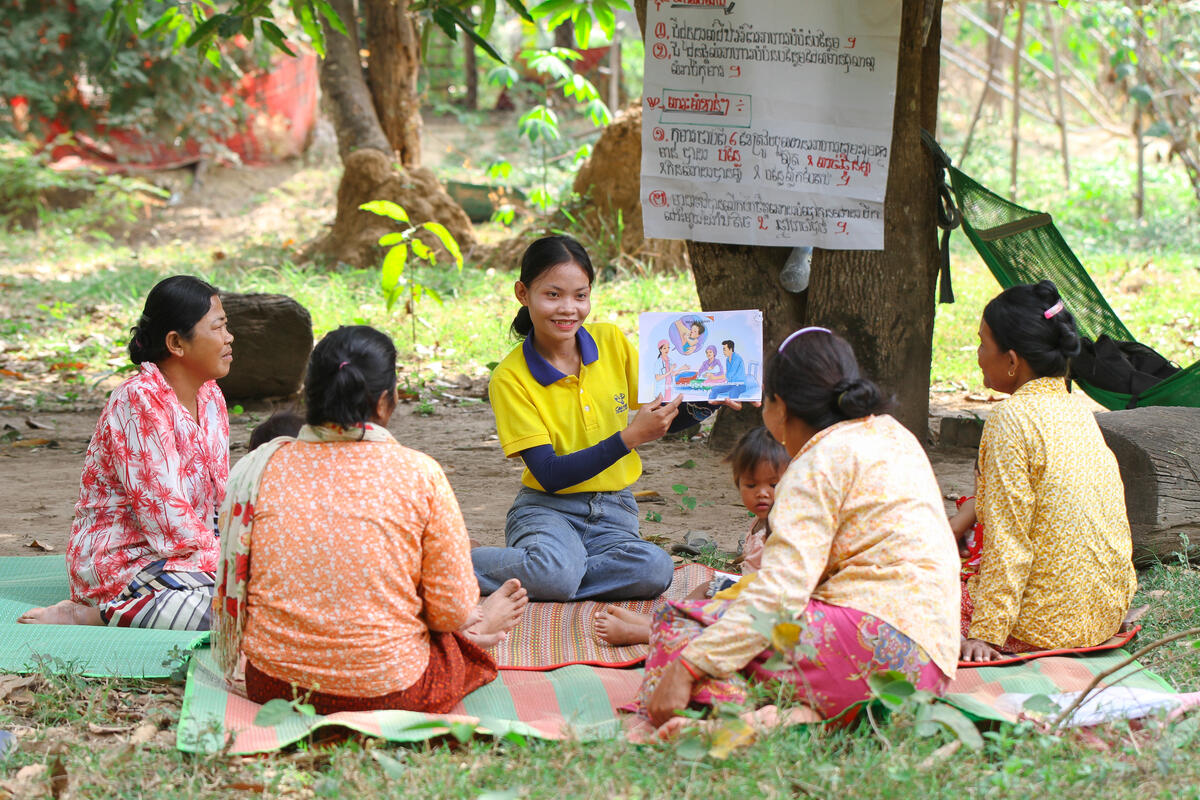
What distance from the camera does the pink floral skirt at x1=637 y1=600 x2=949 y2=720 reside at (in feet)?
8.29

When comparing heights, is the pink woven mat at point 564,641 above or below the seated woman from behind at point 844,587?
below

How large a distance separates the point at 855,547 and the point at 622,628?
1.05m

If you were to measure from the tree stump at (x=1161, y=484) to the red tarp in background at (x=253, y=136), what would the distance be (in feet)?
38.9

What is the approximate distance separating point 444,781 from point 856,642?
0.95 meters

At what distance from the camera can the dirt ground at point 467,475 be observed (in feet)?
15.3

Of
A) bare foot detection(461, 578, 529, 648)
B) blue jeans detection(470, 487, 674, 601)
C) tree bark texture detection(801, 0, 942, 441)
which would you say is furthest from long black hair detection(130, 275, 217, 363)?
tree bark texture detection(801, 0, 942, 441)

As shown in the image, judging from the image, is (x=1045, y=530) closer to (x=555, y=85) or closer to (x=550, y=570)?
(x=550, y=570)

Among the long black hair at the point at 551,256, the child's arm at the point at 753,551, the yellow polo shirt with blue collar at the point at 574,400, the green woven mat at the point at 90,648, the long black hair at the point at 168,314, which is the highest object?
the long black hair at the point at 551,256

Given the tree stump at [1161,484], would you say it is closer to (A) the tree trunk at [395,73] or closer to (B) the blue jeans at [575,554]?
(B) the blue jeans at [575,554]

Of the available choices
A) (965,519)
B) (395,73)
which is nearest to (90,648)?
(965,519)

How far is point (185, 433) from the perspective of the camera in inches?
139

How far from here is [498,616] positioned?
320 cm

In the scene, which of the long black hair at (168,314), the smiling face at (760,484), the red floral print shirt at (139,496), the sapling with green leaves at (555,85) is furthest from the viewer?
the sapling with green leaves at (555,85)

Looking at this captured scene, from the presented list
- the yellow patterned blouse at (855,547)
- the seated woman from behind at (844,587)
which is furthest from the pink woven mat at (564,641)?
the yellow patterned blouse at (855,547)
